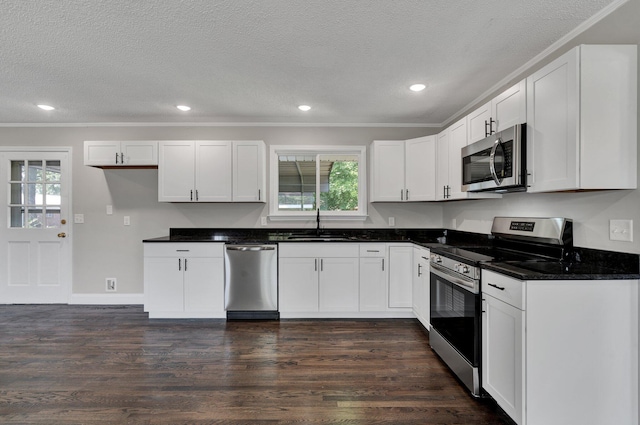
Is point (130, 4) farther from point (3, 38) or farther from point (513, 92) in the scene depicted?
point (513, 92)

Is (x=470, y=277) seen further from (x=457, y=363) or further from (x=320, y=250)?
(x=320, y=250)

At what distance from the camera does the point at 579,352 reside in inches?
63.7

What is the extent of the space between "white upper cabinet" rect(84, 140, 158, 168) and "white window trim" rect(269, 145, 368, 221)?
1.43 meters

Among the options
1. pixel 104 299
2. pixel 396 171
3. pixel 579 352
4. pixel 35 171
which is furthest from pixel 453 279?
pixel 35 171

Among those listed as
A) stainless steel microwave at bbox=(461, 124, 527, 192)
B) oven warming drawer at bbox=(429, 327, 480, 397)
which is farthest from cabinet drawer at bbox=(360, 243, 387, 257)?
stainless steel microwave at bbox=(461, 124, 527, 192)

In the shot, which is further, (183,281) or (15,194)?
(15,194)

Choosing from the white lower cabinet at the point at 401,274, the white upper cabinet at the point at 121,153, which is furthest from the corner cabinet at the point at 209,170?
the white lower cabinet at the point at 401,274

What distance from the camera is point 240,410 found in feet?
6.34

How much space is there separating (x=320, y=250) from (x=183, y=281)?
5.22ft

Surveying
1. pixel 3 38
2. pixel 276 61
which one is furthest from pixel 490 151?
pixel 3 38

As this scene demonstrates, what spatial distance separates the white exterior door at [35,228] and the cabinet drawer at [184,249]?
59.9 inches

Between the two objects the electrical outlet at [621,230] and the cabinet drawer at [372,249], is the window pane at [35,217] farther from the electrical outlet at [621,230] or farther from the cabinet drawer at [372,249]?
the electrical outlet at [621,230]

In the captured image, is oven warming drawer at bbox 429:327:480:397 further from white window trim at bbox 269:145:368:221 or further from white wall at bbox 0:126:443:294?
white wall at bbox 0:126:443:294

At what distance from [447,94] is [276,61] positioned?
1.80m
